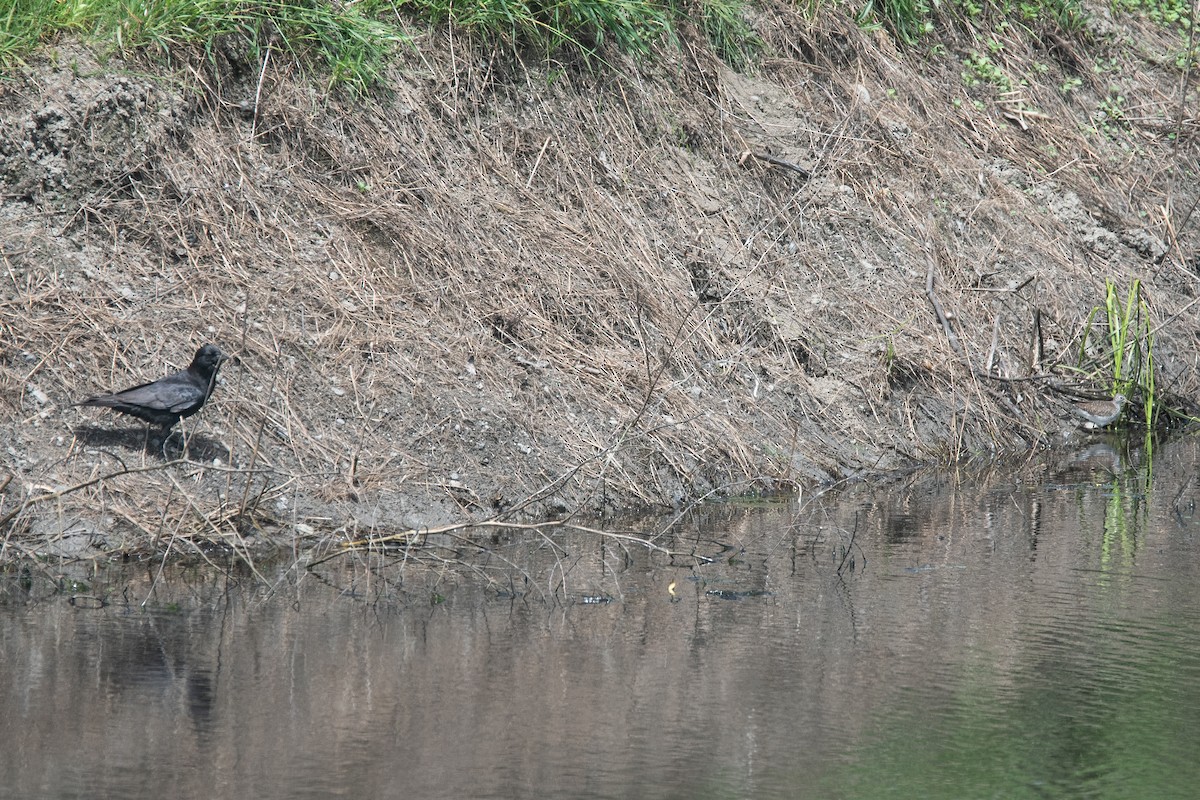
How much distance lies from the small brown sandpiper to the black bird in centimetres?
738

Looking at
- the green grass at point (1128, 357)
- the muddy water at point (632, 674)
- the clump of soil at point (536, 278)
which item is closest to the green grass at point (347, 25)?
the clump of soil at point (536, 278)

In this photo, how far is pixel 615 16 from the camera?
1265 cm

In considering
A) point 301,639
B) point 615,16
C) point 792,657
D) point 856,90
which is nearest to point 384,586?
point 301,639

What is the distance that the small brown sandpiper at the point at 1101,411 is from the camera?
39.7 ft

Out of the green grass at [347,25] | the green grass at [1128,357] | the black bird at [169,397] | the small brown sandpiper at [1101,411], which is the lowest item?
the black bird at [169,397]

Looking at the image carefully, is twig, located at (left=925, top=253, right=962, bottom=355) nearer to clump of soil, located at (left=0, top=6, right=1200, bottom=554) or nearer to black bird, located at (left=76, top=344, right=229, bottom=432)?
clump of soil, located at (left=0, top=6, right=1200, bottom=554)

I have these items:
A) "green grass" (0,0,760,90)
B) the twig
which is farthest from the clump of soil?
"green grass" (0,0,760,90)

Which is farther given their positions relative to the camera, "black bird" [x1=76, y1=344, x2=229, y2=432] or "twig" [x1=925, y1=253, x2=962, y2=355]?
"twig" [x1=925, y1=253, x2=962, y2=355]

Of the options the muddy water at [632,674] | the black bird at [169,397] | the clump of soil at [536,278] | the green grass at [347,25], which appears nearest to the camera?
the muddy water at [632,674]

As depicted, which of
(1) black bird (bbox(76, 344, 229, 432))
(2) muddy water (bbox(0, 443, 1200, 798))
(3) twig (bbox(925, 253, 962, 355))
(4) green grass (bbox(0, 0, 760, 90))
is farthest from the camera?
(3) twig (bbox(925, 253, 962, 355))

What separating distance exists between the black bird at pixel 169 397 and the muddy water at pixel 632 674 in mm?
1025

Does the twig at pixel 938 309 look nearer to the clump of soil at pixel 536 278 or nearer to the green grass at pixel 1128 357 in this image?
the clump of soil at pixel 536 278

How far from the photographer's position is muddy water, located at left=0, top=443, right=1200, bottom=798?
4863 mm

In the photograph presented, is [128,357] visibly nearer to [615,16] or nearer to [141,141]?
[141,141]
